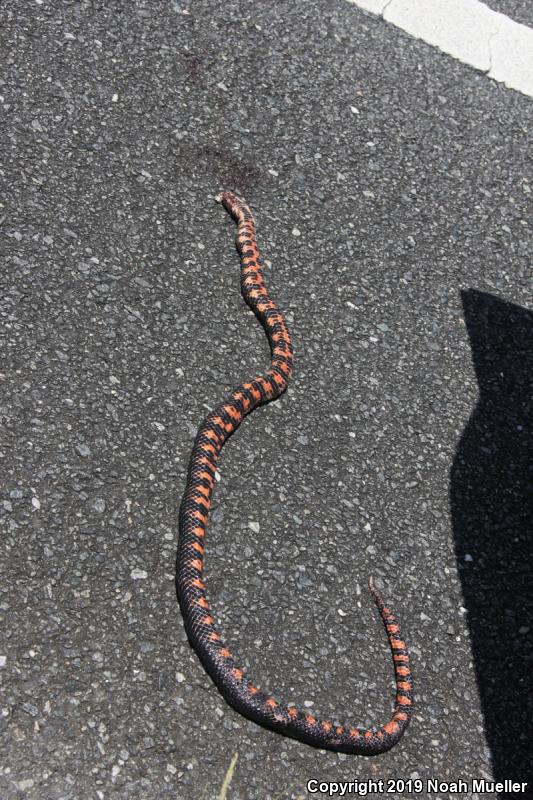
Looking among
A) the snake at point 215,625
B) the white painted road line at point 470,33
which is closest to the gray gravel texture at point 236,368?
the snake at point 215,625

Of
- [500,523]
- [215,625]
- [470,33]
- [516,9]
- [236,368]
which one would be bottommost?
[215,625]

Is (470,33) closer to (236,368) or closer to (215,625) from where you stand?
(236,368)

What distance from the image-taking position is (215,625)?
15.8ft

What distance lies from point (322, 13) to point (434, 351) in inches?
162

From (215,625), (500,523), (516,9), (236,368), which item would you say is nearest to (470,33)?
(516,9)

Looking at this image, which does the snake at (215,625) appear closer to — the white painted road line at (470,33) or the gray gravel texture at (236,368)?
the gray gravel texture at (236,368)

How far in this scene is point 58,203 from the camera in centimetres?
643

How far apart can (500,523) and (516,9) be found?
6.56 meters

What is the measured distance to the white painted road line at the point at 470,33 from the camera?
9.05 m

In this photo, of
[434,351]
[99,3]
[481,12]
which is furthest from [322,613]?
[481,12]

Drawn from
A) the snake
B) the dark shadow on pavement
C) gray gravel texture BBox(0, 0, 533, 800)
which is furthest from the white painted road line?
the snake

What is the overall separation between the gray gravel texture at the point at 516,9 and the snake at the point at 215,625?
219 inches

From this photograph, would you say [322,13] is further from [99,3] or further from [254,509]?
[254,509]

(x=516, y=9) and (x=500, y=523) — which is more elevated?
(x=516, y=9)
